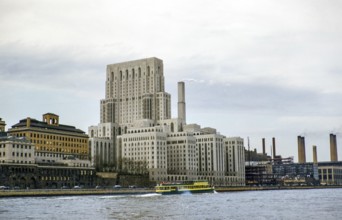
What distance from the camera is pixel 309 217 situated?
4021 inches

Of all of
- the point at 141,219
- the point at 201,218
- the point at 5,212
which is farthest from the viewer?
the point at 5,212

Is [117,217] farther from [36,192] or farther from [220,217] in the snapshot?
[36,192]

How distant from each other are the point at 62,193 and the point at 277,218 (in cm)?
11140

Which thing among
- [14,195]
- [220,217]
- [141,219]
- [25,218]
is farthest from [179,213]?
[14,195]

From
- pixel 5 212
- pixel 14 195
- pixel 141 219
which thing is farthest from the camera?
pixel 14 195

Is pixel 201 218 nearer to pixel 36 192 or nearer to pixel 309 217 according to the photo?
pixel 309 217

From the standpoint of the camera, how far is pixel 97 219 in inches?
3708

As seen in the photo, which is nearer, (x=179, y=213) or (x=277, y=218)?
(x=277, y=218)

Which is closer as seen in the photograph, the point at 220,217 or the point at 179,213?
the point at 220,217

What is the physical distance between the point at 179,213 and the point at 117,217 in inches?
658

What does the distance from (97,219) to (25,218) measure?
42.0 feet

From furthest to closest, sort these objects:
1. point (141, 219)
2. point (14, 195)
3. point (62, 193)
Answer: point (62, 193)
point (14, 195)
point (141, 219)

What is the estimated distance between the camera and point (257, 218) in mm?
99500

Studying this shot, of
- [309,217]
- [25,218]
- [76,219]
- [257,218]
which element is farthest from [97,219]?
[309,217]
